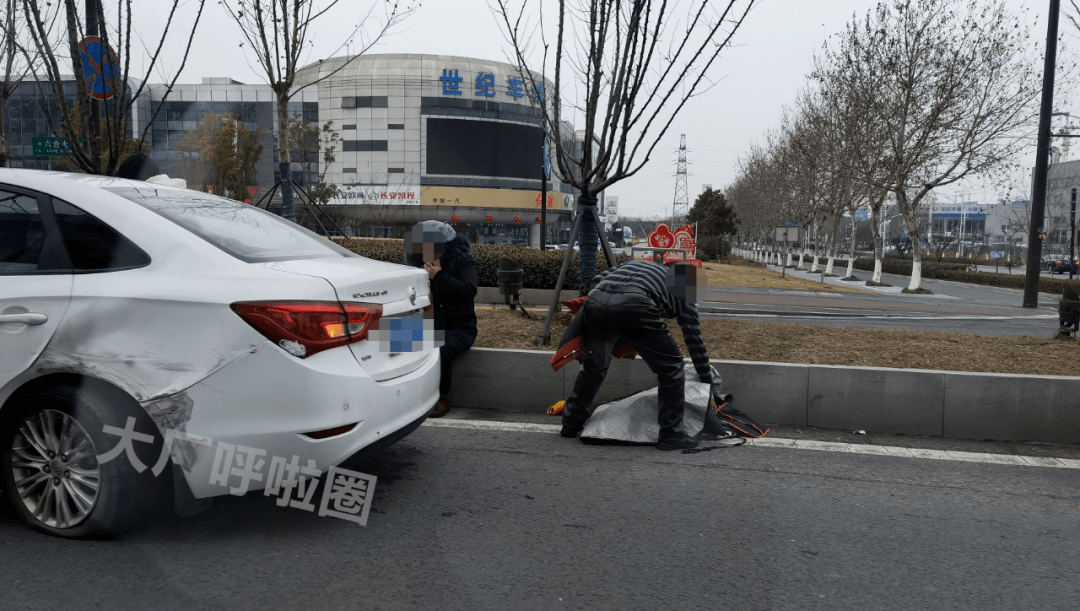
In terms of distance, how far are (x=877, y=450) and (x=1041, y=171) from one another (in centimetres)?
1831

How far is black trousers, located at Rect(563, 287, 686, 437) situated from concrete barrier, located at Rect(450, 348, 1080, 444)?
817mm

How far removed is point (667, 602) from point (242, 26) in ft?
33.3

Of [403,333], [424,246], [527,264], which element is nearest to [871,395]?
[424,246]

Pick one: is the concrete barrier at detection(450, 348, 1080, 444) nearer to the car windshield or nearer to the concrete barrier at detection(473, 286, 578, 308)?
the car windshield

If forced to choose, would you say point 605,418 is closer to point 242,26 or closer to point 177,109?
point 242,26

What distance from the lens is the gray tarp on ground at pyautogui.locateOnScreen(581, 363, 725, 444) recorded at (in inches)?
205

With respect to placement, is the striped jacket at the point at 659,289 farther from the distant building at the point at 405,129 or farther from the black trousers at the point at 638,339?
the distant building at the point at 405,129

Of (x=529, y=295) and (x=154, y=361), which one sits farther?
(x=529, y=295)

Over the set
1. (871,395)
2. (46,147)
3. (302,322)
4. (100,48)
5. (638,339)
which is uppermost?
(100,48)

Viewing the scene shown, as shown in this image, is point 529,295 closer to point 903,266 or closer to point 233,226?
point 233,226

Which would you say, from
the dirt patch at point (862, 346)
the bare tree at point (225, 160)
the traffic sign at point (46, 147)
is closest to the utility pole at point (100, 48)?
the traffic sign at point (46, 147)

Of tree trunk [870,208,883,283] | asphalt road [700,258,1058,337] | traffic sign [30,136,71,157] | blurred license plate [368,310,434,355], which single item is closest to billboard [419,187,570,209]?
tree trunk [870,208,883,283]

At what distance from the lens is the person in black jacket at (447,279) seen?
5.77 metres

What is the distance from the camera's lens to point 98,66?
25.1 ft
